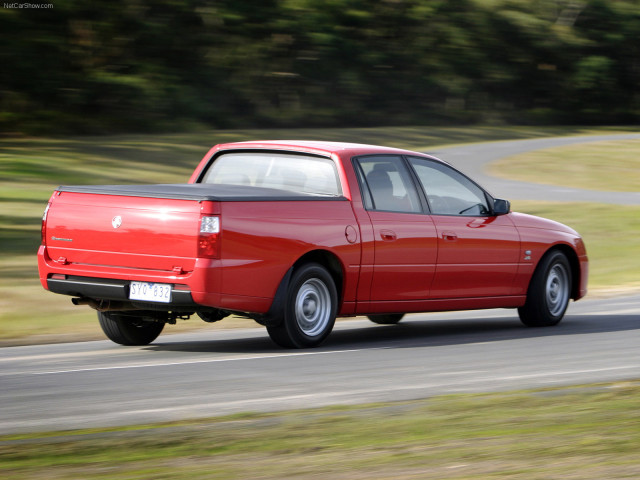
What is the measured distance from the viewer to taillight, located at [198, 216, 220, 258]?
834cm

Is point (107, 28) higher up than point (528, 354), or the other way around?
point (107, 28)

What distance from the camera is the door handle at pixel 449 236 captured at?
33.6 ft

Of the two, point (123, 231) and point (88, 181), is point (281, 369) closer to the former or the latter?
point (123, 231)

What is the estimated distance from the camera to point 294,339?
9148 mm

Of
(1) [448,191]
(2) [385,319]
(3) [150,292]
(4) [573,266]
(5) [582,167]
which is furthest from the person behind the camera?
(5) [582,167]

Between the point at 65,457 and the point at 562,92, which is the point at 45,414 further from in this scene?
the point at 562,92

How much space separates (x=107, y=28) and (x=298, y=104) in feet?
49.2

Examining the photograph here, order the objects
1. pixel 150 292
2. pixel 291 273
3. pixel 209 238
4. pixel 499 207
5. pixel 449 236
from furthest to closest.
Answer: pixel 499 207 < pixel 449 236 < pixel 291 273 < pixel 150 292 < pixel 209 238

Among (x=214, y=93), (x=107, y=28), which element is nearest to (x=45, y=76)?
(x=107, y=28)

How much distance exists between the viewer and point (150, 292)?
338 inches

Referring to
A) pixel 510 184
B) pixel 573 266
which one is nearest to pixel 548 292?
pixel 573 266

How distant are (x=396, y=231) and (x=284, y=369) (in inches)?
82.4

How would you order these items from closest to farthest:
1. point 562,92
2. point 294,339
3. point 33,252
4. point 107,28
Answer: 1. point 294,339
2. point 33,252
3. point 107,28
4. point 562,92

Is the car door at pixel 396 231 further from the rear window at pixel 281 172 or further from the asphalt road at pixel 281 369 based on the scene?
the asphalt road at pixel 281 369
